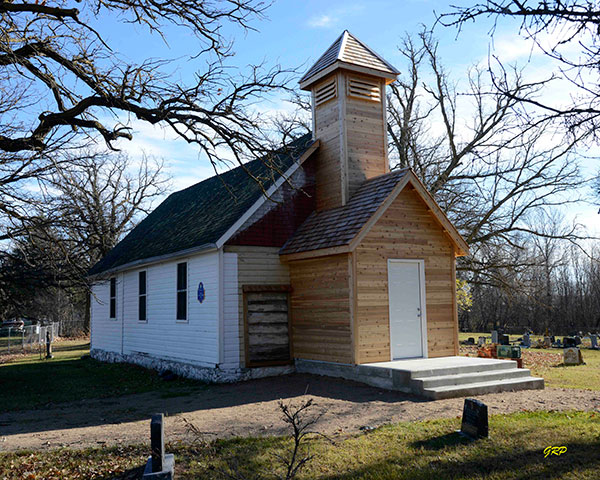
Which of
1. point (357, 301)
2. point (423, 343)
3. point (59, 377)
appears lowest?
point (59, 377)

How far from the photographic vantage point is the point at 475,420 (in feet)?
25.3

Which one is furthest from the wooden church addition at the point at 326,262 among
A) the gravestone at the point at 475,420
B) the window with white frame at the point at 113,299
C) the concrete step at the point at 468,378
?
the window with white frame at the point at 113,299

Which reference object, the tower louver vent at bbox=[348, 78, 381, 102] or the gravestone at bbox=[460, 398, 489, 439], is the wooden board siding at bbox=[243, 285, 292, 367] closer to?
the tower louver vent at bbox=[348, 78, 381, 102]

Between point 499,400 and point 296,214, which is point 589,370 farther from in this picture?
point 296,214

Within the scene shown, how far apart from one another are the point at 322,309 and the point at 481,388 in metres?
4.43

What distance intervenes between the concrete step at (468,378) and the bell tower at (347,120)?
572cm

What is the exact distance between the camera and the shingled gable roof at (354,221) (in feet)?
44.0

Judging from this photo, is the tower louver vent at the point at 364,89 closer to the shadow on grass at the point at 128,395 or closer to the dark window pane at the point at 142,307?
the shadow on grass at the point at 128,395

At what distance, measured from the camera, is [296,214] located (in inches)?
639

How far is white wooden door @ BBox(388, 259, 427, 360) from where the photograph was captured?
1389 centimetres

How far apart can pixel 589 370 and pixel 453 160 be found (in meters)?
11.7

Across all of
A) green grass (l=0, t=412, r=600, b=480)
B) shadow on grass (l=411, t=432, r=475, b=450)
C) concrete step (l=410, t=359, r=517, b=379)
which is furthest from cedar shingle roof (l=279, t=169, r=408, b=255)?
green grass (l=0, t=412, r=600, b=480)

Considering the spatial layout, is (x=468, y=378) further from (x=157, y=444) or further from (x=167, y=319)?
(x=167, y=319)

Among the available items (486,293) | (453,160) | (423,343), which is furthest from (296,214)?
(486,293)
